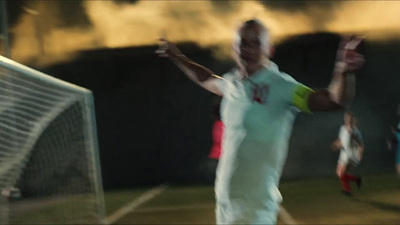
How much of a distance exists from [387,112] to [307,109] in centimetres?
940

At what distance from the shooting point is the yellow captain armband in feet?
6.84

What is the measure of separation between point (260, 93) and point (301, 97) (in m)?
0.17

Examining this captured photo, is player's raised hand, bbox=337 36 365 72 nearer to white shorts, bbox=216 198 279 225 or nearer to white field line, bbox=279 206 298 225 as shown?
white shorts, bbox=216 198 279 225

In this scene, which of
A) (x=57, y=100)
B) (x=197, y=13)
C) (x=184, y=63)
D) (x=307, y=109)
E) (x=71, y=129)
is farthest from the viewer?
(x=197, y=13)

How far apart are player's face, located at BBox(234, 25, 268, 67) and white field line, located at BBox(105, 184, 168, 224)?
525 cm

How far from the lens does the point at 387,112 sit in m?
10.8

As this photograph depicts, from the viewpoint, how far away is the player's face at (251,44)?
7.20ft

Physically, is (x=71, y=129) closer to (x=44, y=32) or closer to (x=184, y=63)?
(x=184, y=63)

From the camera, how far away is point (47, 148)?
18.6 ft

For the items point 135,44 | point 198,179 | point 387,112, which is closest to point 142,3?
point 135,44

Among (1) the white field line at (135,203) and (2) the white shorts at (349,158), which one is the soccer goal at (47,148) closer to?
(1) the white field line at (135,203)

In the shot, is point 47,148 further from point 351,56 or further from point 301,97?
point 351,56

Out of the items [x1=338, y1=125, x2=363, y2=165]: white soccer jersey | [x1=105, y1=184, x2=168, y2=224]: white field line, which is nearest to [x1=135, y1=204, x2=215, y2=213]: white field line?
[x1=105, y1=184, x2=168, y2=224]: white field line

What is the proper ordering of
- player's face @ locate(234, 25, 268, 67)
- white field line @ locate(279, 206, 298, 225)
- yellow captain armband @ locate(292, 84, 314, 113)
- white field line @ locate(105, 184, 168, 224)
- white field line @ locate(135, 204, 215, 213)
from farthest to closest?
white field line @ locate(135, 204, 215, 213) → white field line @ locate(105, 184, 168, 224) → white field line @ locate(279, 206, 298, 225) → player's face @ locate(234, 25, 268, 67) → yellow captain armband @ locate(292, 84, 314, 113)
